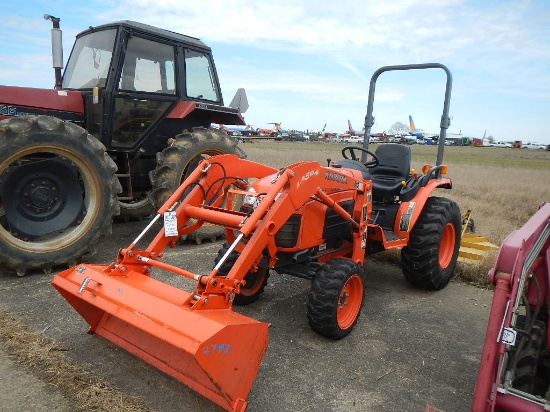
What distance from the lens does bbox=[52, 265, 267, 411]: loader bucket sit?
87.4 inches

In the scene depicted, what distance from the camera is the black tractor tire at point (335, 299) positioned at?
3209 millimetres

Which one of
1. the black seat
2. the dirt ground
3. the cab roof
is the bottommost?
the dirt ground

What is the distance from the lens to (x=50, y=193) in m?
4.61

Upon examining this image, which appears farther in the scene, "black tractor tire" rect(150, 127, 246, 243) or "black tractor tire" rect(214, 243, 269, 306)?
"black tractor tire" rect(150, 127, 246, 243)

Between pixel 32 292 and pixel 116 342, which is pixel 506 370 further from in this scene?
pixel 32 292

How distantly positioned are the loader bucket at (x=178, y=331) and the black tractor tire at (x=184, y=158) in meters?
2.48

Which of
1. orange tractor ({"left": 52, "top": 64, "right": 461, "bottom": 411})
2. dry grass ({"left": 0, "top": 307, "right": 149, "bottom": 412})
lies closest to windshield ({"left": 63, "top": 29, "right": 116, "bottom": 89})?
orange tractor ({"left": 52, "top": 64, "right": 461, "bottom": 411})

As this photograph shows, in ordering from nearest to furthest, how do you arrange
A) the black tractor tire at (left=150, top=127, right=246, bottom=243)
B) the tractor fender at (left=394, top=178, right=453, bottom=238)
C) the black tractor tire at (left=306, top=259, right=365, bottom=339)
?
1. the black tractor tire at (left=306, top=259, right=365, bottom=339)
2. the tractor fender at (left=394, top=178, right=453, bottom=238)
3. the black tractor tire at (left=150, top=127, right=246, bottom=243)

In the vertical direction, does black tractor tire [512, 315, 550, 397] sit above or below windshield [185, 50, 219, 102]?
below

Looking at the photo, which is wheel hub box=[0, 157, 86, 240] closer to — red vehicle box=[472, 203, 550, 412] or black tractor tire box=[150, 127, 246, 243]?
black tractor tire box=[150, 127, 246, 243]

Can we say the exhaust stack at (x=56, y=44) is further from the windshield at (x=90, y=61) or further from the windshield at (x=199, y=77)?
the windshield at (x=199, y=77)

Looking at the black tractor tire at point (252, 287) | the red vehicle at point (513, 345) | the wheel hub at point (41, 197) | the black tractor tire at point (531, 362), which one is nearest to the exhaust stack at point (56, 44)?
the wheel hub at point (41, 197)

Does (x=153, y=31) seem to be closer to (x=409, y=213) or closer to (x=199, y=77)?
(x=199, y=77)

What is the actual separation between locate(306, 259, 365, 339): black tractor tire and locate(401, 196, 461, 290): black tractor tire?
3.44ft
